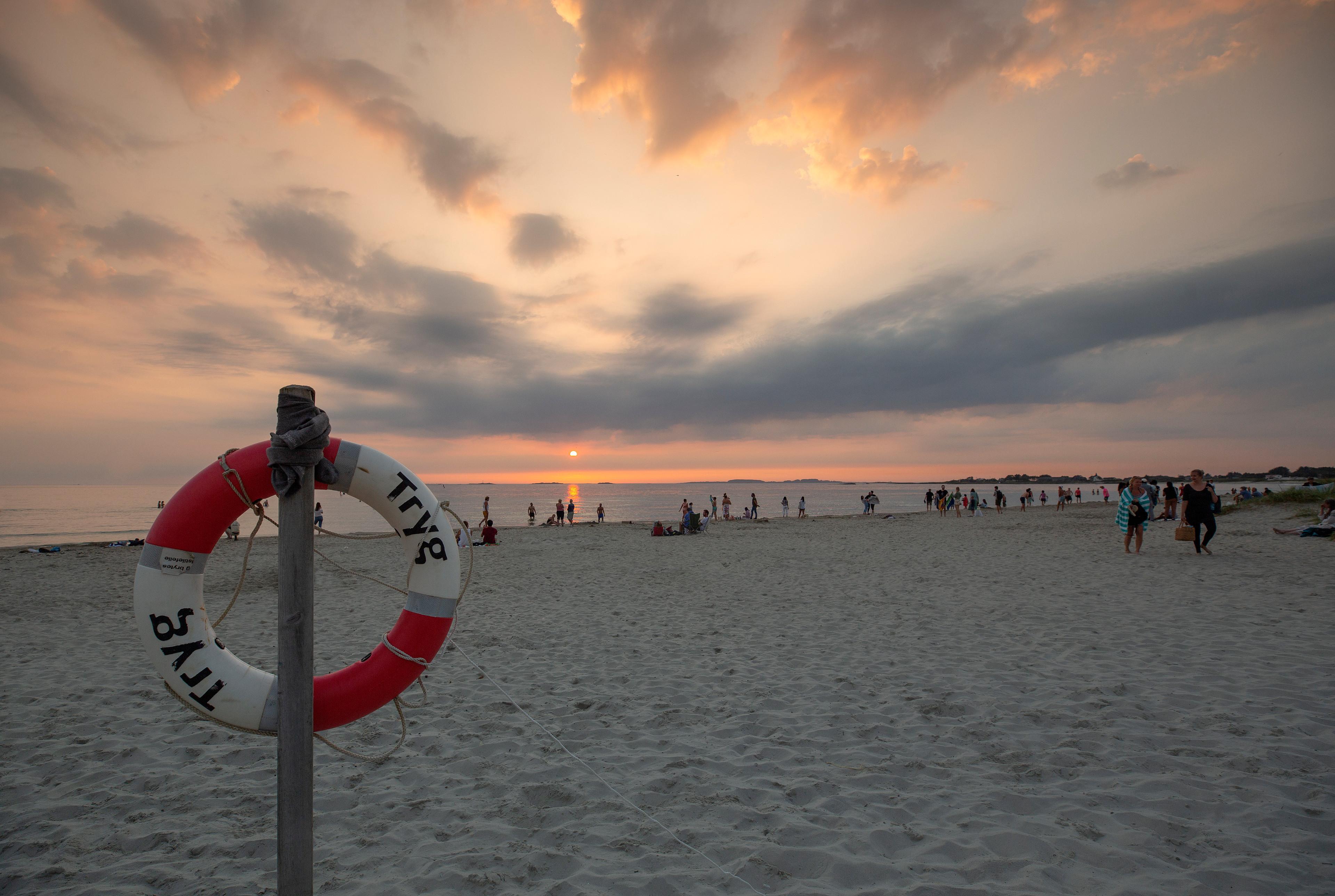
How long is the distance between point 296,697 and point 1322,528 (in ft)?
64.1

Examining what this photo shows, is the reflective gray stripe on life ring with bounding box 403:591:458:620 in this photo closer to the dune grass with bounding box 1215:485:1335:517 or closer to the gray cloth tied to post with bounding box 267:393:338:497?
the gray cloth tied to post with bounding box 267:393:338:497

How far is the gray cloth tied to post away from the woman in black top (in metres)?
13.5

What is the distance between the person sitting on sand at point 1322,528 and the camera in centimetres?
1285

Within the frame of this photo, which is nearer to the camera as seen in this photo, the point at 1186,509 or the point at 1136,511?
the point at 1186,509

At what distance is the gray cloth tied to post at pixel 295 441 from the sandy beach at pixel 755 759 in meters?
1.83

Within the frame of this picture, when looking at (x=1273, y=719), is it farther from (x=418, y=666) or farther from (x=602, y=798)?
(x=418, y=666)

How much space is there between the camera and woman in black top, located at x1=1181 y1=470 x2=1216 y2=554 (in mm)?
10656

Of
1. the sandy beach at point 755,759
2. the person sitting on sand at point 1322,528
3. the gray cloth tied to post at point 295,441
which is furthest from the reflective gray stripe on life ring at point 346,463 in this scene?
the person sitting on sand at point 1322,528

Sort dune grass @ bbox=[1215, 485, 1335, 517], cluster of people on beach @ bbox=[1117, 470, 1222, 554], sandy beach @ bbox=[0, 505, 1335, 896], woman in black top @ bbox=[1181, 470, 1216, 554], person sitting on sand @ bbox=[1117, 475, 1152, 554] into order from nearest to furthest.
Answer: sandy beach @ bbox=[0, 505, 1335, 896]
woman in black top @ bbox=[1181, 470, 1216, 554]
cluster of people on beach @ bbox=[1117, 470, 1222, 554]
person sitting on sand @ bbox=[1117, 475, 1152, 554]
dune grass @ bbox=[1215, 485, 1335, 517]

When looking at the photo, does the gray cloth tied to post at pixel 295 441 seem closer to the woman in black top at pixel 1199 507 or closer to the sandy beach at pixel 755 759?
the sandy beach at pixel 755 759

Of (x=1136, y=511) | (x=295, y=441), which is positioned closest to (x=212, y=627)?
(x=295, y=441)

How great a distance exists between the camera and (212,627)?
2629 mm

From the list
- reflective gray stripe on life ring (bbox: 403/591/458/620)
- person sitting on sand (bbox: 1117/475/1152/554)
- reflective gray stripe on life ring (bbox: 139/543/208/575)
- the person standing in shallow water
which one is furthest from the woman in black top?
reflective gray stripe on life ring (bbox: 139/543/208/575)

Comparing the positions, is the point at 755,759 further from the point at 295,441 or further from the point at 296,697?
the point at 295,441
